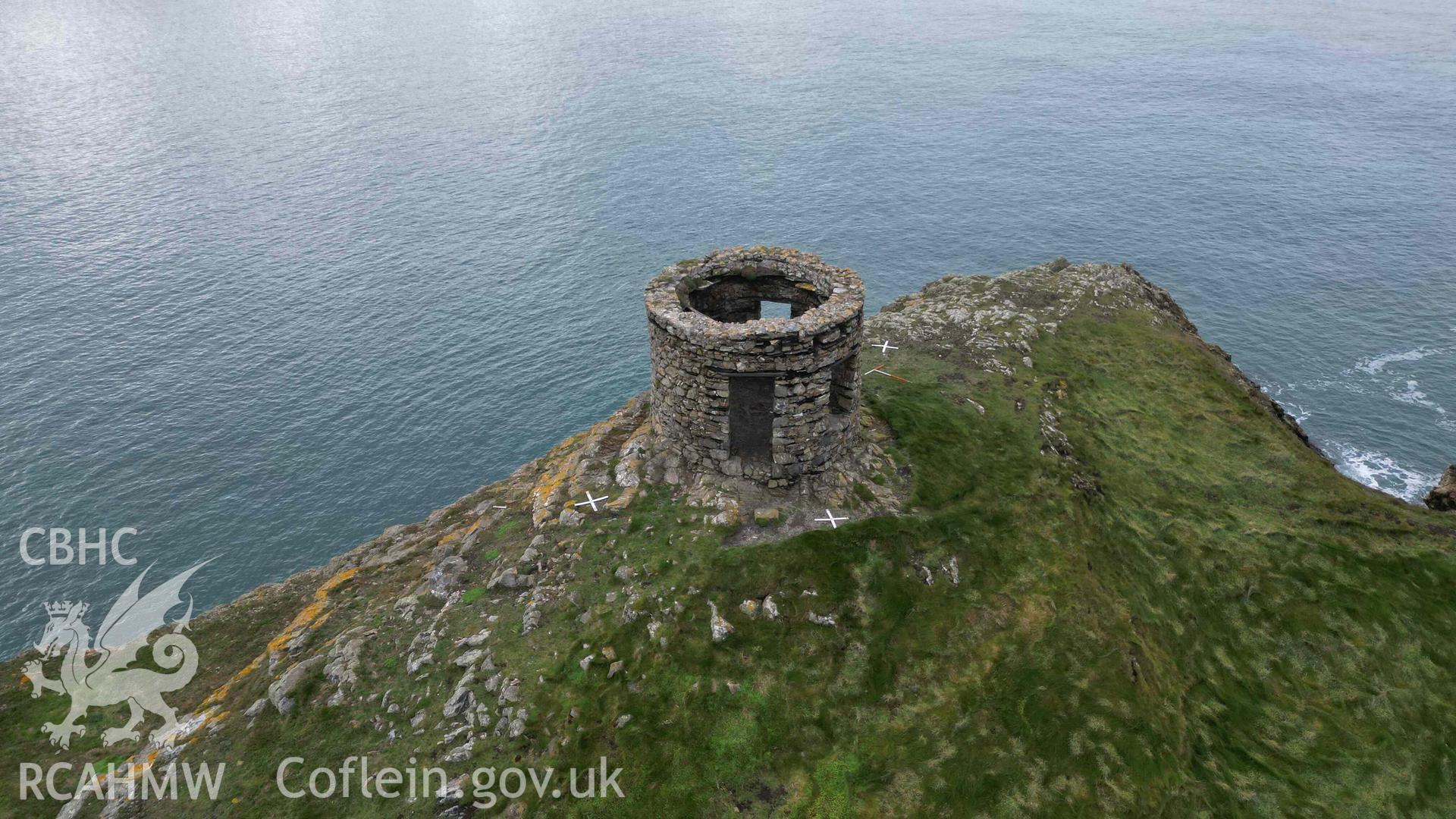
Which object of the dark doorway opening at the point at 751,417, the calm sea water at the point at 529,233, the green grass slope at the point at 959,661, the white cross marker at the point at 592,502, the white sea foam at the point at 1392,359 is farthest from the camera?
the white sea foam at the point at 1392,359

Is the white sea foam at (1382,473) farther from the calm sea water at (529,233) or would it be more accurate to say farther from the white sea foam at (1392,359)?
the white sea foam at (1392,359)

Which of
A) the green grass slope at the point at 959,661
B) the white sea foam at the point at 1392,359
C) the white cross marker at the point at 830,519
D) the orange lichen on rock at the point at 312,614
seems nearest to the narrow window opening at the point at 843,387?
the green grass slope at the point at 959,661

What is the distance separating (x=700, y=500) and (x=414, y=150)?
329 ft

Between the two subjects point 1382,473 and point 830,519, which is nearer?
point 830,519

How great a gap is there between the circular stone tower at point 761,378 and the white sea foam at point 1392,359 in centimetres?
5590

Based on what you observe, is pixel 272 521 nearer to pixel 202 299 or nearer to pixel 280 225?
pixel 202 299

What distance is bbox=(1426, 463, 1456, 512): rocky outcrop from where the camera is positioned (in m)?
30.7

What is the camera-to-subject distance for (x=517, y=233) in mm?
81750

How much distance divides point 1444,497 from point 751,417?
30.7 metres

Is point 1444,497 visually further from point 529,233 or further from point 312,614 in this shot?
point 529,233

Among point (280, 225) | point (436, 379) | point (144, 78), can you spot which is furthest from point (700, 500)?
point (144, 78)

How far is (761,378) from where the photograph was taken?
75.8 feet

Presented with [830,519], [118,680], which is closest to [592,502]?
[830,519]

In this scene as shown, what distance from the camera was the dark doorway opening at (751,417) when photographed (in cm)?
2344
